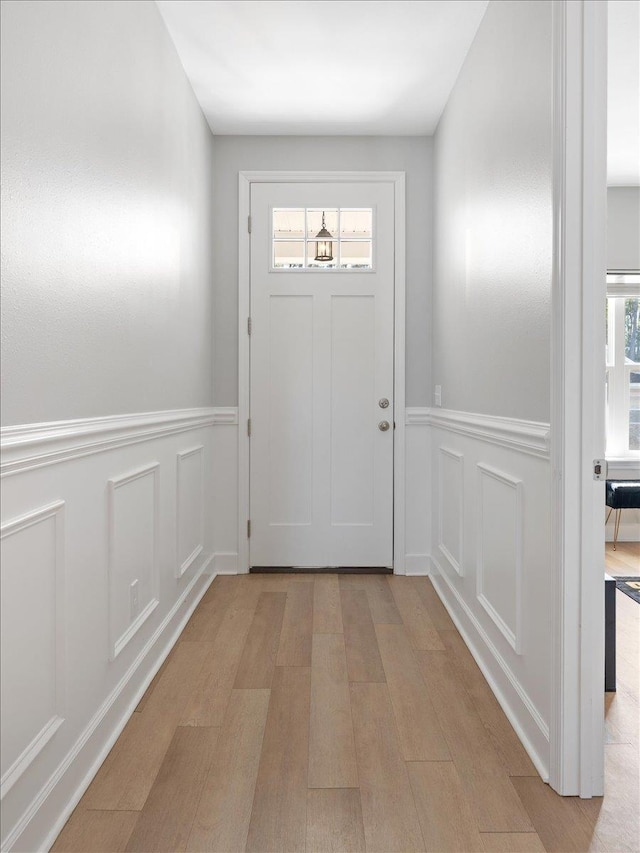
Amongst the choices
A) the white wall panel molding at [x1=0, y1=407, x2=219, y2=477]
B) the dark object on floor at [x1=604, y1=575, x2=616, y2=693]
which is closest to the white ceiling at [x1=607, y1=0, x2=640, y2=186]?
the dark object on floor at [x1=604, y1=575, x2=616, y2=693]

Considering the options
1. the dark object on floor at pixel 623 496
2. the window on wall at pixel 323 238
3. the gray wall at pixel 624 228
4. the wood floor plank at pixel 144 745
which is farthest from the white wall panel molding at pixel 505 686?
the gray wall at pixel 624 228

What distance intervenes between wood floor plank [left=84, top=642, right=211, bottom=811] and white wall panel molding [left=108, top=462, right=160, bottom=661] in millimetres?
248

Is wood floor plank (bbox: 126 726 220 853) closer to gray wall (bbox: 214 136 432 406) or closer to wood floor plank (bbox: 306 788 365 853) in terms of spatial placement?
wood floor plank (bbox: 306 788 365 853)

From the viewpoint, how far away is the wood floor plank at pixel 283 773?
54.1 inches

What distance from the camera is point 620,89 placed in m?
2.93

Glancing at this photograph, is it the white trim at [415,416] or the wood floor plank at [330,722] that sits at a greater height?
the white trim at [415,416]

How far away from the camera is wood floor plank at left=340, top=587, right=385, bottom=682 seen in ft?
7.25

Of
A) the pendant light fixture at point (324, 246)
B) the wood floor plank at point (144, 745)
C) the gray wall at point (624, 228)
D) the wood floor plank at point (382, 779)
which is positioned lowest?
the wood floor plank at point (144, 745)

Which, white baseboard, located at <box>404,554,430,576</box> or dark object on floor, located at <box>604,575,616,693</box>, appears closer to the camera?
dark object on floor, located at <box>604,575,616,693</box>

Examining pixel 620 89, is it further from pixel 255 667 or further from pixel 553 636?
pixel 255 667

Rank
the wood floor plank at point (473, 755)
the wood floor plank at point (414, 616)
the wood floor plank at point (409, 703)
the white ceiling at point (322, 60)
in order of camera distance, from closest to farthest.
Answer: the wood floor plank at point (473, 755) → the wood floor plank at point (409, 703) → the white ceiling at point (322, 60) → the wood floor plank at point (414, 616)

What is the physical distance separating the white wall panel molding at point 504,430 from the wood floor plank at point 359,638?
96 centimetres

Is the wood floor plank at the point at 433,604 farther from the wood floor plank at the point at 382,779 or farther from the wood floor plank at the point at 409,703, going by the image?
the wood floor plank at the point at 382,779

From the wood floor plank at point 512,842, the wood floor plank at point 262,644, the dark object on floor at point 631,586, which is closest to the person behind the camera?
the wood floor plank at point 512,842
